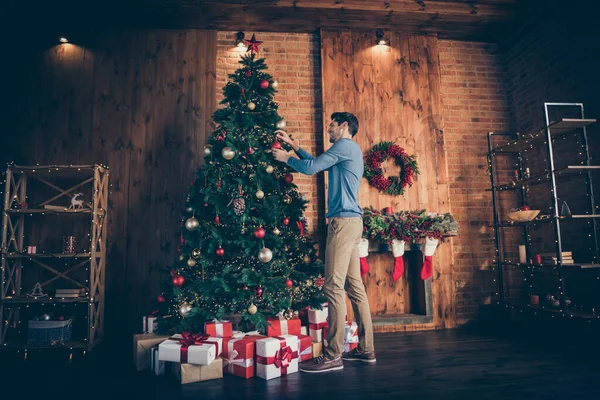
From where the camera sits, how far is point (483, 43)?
509cm

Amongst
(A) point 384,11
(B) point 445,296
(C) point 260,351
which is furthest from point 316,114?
(C) point 260,351

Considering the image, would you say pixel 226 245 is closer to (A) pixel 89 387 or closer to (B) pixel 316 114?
(A) pixel 89 387

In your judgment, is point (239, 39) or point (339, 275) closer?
point (339, 275)

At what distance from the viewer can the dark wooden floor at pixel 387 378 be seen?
7.87 feet

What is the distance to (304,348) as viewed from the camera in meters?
3.04

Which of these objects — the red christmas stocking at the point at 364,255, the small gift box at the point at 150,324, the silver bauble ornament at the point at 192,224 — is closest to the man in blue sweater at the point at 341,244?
the silver bauble ornament at the point at 192,224

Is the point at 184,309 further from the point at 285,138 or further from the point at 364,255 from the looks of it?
the point at 364,255

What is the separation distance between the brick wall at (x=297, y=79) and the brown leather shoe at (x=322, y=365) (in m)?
1.95

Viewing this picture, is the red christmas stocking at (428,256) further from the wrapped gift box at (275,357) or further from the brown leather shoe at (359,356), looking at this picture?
the wrapped gift box at (275,357)

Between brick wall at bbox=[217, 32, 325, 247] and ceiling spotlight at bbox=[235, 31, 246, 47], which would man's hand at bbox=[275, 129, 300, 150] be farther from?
ceiling spotlight at bbox=[235, 31, 246, 47]

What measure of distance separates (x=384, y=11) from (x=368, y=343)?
360 centimetres

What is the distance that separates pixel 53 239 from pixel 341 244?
10.9 feet

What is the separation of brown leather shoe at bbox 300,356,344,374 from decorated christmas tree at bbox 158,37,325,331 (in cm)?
45

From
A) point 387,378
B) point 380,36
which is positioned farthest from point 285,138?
point 380,36
